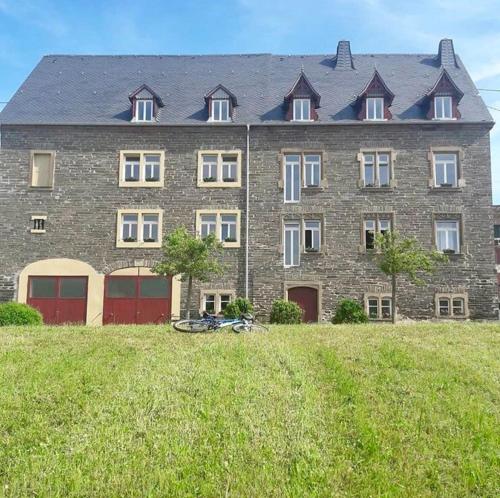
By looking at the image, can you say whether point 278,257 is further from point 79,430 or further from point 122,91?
point 79,430

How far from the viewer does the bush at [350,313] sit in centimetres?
2419

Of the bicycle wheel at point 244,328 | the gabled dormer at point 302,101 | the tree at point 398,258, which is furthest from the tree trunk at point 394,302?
the gabled dormer at point 302,101

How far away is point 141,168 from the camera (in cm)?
Answer: 2680

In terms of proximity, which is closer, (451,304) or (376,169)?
(451,304)

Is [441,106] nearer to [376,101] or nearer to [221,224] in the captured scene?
[376,101]

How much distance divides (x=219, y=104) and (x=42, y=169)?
9.52 m

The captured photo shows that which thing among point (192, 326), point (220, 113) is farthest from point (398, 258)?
point (220, 113)

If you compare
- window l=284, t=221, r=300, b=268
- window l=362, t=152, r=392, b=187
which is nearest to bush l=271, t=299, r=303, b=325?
window l=284, t=221, r=300, b=268

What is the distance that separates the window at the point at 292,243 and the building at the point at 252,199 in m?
0.07

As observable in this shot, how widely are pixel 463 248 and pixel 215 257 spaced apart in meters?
12.0

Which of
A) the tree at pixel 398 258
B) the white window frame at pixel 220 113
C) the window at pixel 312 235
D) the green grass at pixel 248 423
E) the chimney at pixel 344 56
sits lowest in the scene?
the green grass at pixel 248 423

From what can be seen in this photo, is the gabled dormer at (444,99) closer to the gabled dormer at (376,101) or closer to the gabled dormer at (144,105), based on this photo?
the gabled dormer at (376,101)

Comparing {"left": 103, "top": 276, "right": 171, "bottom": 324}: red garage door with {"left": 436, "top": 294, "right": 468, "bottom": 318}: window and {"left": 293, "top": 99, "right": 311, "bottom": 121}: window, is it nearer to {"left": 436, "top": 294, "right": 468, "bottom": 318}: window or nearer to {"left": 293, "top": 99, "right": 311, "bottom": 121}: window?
{"left": 293, "top": 99, "right": 311, "bottom": 121}: window

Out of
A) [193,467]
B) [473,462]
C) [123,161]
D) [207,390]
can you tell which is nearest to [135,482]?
[193,467]
